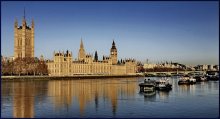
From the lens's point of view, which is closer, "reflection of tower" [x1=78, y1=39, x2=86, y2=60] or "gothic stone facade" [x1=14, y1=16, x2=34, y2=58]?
"gothic stone facade" [x1=14, y1=16, x2=34, y2=58]

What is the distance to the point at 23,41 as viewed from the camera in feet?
166

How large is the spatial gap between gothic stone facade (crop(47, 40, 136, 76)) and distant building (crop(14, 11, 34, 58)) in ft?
15.2

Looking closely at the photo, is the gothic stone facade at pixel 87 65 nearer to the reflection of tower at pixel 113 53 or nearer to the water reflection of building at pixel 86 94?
the reflection of tower at pixel 113 53

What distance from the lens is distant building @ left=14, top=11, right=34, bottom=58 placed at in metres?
50.7

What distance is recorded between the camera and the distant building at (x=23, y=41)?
50719 millimetres

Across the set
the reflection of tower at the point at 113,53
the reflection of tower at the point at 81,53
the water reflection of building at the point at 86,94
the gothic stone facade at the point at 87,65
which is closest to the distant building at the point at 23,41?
the gothic stone facade at the point at 87,65

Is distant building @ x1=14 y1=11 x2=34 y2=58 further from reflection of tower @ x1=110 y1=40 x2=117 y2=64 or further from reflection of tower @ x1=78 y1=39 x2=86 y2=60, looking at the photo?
reflection of tower @ x1=110 y1=40 x2=117 y2=64

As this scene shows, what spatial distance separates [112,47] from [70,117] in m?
Answer: 56.6

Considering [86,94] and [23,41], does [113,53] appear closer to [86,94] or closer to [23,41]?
[23,41]

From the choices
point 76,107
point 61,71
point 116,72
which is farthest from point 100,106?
point 116,72

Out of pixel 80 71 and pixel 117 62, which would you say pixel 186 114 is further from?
pixel 117 62

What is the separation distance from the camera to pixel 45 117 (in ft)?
31.1

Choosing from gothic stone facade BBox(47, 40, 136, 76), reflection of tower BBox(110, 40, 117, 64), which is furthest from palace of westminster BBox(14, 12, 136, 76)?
reflection of tower BBox(110, 40, 117, 64)

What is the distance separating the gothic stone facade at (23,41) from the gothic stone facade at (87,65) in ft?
15.2
